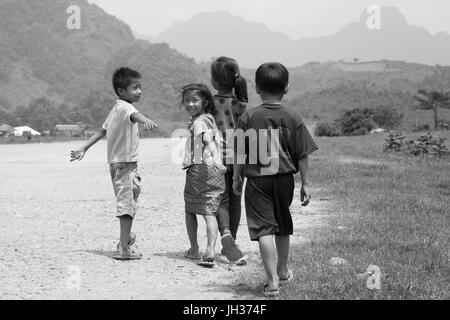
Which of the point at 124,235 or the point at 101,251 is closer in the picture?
the point at 124,235

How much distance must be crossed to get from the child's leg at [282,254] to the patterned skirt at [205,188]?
114 cm

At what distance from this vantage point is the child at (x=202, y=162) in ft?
19.4

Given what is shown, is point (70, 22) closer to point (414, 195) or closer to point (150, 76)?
point (414, 195)

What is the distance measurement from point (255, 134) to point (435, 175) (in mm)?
9642

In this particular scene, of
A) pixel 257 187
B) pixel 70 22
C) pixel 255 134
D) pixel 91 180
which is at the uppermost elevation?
pixel 70 22

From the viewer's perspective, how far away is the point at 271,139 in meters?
4.85

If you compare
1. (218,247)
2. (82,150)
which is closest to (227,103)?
(82,150)

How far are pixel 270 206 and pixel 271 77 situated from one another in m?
0.92

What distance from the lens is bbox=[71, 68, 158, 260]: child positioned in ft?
19.9

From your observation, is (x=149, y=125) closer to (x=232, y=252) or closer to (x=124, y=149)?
(x=124, y=149)

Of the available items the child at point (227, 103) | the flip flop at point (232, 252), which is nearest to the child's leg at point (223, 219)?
the child at point (227, 103)

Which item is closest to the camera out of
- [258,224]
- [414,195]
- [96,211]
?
[258,224]

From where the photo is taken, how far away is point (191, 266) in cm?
579
